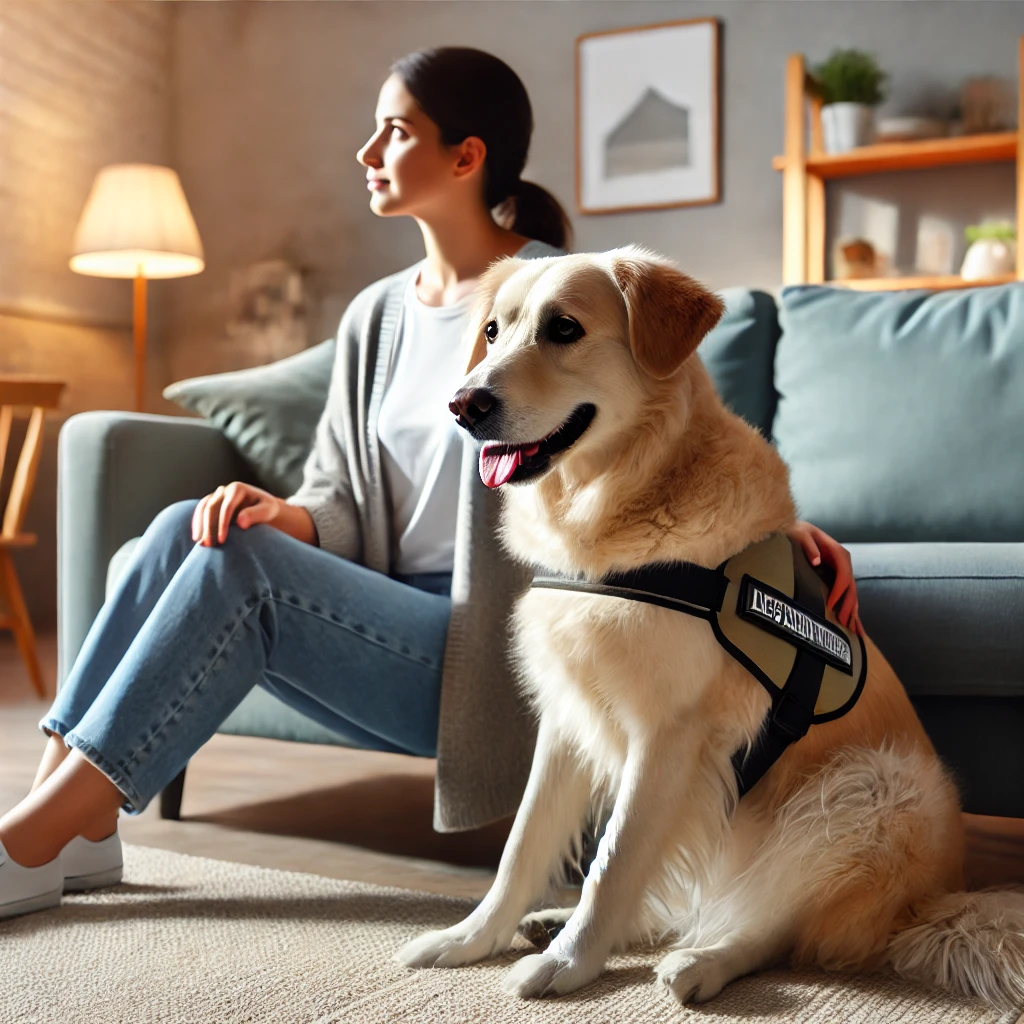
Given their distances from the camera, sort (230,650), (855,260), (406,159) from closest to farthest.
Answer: (230,650)
(406,159)
(855,260)

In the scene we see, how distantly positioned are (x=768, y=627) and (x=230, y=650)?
668mm

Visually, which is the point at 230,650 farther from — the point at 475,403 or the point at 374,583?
the point at 475,403

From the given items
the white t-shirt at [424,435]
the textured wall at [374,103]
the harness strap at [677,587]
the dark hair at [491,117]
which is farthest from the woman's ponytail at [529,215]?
the textured wall at [374,103]

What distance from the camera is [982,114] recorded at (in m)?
3.53

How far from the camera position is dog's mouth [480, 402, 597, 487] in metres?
1.19

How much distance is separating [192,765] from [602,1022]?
1.52 meters

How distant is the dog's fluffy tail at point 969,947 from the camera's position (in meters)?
1.13

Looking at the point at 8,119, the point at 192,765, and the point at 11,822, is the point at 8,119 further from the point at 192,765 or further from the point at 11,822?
the point at 11,822

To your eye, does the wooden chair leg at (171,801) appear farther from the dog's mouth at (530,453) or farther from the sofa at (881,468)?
the dog's mouth at (530,453)

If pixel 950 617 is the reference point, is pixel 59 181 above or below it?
above

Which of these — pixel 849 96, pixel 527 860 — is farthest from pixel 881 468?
pixel 849 96

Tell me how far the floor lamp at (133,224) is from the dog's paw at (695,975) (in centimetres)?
329

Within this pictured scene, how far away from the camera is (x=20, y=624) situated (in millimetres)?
3119

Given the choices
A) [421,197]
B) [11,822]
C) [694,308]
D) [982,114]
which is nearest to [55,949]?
[11,822]
